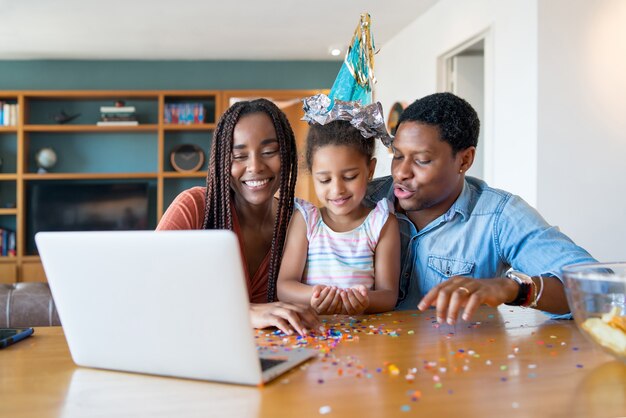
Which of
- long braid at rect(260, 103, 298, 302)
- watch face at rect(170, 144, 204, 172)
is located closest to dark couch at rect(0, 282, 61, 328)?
long braid at rect(260, 103, 298, 302)

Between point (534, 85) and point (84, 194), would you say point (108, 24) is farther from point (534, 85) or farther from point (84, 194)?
point (534, 85)

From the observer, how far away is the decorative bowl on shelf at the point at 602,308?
0.99m

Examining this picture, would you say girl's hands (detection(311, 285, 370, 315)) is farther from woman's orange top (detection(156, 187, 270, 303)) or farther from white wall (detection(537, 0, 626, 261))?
white wall (detection(537, 0, 626, 261))

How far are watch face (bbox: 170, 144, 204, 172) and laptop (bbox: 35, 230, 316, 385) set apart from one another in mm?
6331

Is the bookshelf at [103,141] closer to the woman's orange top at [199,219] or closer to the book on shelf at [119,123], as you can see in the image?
the book on shelf at [119,123]

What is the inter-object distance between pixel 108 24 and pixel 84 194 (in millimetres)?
2282

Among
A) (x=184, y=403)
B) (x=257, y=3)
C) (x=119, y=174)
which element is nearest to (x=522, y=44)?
(x=257, y=3)

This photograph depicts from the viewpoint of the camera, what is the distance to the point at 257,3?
508 centimetres

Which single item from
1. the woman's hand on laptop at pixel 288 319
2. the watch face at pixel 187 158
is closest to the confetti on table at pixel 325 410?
the woman's hand on laptop at pixel 288 319

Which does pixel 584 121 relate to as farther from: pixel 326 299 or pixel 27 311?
pixel 27 311

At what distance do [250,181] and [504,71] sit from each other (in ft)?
9.06

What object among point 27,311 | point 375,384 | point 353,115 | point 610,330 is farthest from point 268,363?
point 27,311

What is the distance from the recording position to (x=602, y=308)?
103cm

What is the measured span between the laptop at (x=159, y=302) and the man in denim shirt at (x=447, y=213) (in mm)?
924
